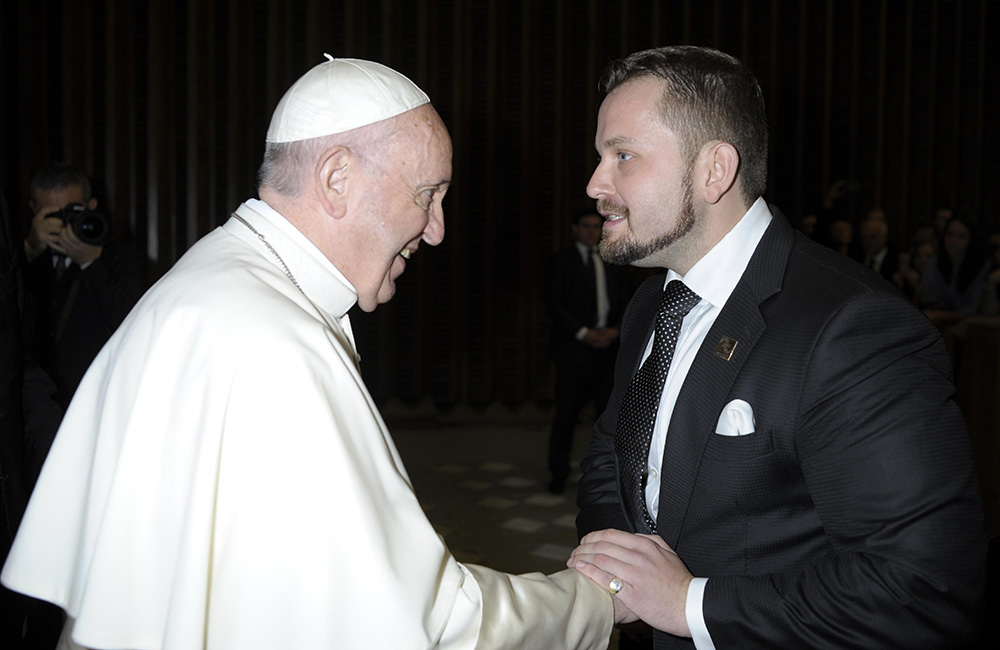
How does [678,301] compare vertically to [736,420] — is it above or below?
above

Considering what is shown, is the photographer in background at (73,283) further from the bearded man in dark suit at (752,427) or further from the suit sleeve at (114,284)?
the bearded man in dark suit at (752,427)

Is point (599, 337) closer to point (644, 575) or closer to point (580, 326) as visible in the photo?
point (580, 326)

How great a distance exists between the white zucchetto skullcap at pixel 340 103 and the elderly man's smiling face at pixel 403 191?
1.5 inches

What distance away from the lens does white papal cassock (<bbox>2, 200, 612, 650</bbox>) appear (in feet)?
3.67

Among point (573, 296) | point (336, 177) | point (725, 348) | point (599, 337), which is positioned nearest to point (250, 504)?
point (336, 177)

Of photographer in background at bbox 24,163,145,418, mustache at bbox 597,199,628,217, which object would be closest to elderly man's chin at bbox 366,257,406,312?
mustache at bbox 597,199,628,217

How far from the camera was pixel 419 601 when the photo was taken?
1163mm

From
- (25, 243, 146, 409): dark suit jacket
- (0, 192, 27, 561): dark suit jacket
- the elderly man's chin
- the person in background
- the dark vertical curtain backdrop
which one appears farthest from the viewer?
the dark vertical curtain backdrop

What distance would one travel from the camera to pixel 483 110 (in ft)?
23.6

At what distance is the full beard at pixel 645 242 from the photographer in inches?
61.0

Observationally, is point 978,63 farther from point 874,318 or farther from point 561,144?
point 874,318

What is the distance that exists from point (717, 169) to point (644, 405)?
0.44m

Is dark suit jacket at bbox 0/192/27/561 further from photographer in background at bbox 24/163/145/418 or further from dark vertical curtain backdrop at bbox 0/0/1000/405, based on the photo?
dark vertical curtain backdrop at bbox 0/0/1000/405

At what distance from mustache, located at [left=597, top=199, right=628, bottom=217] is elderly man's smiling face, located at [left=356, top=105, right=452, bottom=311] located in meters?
0.33
